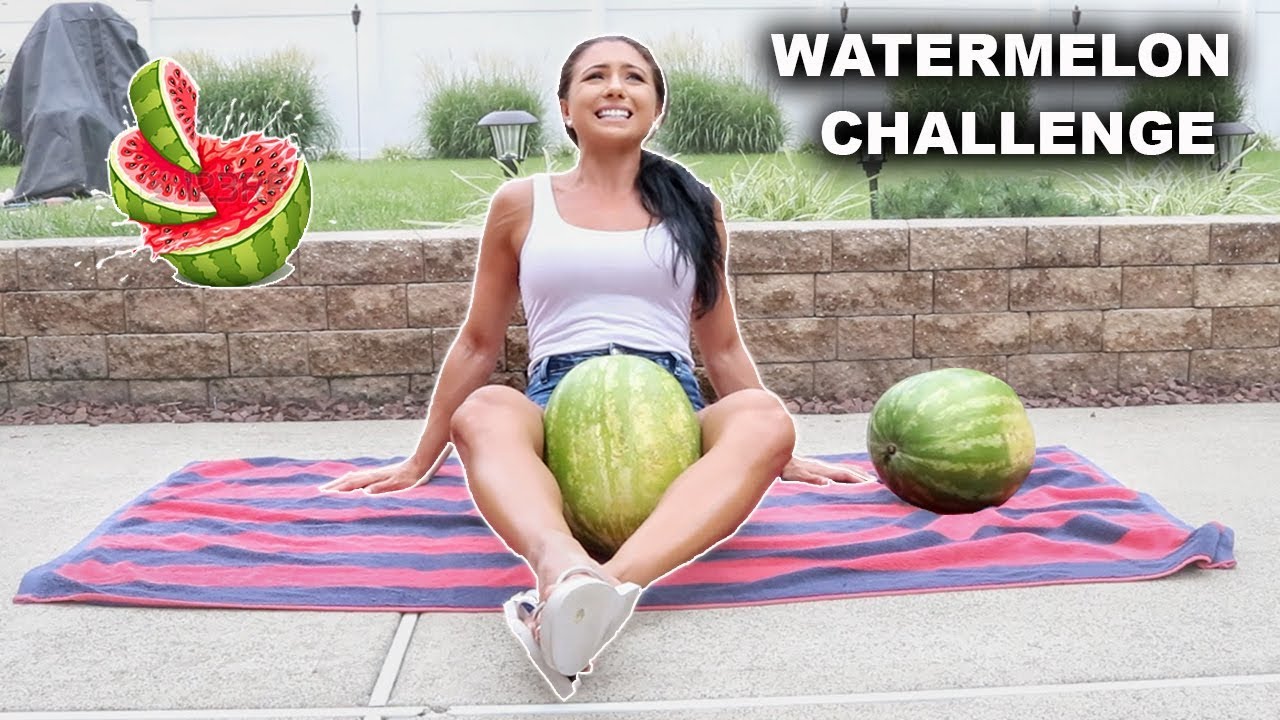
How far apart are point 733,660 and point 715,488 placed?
1.28ft

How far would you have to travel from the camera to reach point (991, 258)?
5.37 meters

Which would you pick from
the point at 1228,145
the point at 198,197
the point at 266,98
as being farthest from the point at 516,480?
the point at 266,98

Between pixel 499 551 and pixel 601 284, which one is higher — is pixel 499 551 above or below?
below

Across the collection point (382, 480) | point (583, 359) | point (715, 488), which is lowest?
point (382, 480)

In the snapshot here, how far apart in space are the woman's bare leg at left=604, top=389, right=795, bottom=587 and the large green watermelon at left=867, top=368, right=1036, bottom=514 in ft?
1.91

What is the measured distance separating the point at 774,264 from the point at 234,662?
10.2ft

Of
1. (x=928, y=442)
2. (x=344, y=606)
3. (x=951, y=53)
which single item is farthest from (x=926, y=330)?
(x=951, y=53)

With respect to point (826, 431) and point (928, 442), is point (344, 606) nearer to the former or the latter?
point (928, 442)

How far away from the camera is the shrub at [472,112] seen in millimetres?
10914

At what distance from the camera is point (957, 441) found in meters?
3.50

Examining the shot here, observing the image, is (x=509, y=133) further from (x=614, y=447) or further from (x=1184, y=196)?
A: (x=614, y=447)

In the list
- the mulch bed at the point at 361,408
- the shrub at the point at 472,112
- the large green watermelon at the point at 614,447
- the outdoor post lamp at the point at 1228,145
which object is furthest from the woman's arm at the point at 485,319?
the shrub at the point at 472,112

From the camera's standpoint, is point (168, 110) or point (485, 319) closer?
point (485, 319)

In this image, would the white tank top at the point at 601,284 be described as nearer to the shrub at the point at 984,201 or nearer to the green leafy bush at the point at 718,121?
the shrub at the point at 984,201
